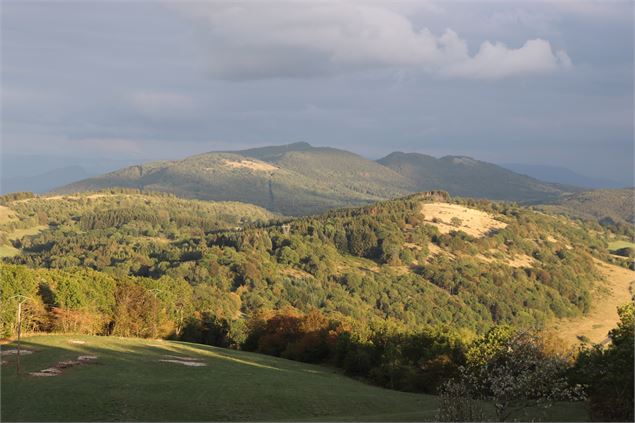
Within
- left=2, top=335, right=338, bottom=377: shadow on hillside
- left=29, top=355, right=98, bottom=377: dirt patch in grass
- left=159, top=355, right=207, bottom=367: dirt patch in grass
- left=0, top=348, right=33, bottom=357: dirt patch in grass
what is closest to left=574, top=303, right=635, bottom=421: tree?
left=159, top=355, right=207, bottom=367: dirt patch in grass

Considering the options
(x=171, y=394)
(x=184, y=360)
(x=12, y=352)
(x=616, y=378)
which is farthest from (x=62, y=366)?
(x=616, y=378)

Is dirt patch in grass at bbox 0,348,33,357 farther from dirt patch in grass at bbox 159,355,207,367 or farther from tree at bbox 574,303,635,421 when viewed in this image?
tree at bbox 574,303,635,421

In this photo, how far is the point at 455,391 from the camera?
29344mm

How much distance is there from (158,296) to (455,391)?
10441cm

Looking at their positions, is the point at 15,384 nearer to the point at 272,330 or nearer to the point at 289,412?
the point at 289,412

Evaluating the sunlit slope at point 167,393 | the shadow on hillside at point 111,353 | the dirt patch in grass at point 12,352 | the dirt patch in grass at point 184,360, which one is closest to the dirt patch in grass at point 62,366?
the sunlit slope at point 167,393

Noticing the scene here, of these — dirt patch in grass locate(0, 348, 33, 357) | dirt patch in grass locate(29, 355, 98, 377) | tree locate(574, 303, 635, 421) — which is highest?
tree locate(574, 303, 635, 421)

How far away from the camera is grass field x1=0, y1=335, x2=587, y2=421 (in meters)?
44.9

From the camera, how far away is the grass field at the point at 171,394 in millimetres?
44938

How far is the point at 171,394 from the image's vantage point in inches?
2007

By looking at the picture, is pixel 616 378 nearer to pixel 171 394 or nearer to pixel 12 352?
pixel 171 394

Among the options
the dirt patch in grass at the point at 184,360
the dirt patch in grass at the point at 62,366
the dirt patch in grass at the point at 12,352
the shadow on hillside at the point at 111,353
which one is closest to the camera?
the dirt patch in grass at the point at 62,366

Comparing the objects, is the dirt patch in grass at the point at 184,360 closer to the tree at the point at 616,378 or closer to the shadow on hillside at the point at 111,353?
the shadow on hillside at the point at 111,353

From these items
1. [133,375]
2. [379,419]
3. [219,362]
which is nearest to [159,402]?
[133,375]
